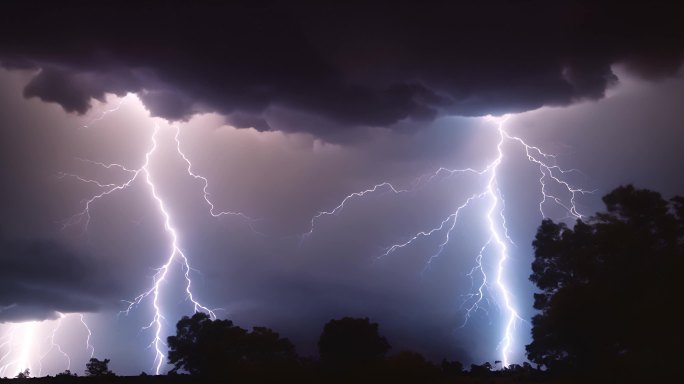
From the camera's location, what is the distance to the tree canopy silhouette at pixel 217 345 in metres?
29.1

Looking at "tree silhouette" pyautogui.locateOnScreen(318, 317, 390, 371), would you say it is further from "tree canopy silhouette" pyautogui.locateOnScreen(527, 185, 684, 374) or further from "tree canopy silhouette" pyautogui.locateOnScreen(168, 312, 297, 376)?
"tree canopy silhouette" pyautogui.locateOnScreen(527, 185, 684, 374)

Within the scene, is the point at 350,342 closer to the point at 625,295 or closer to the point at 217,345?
the point at 217,345

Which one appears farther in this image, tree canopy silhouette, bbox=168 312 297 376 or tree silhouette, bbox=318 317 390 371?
tree canopy silhouette, bbox=168 312 297 376

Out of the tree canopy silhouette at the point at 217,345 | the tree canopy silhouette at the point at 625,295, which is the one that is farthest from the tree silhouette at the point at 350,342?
the tree canopy silhouette at the point at 625,295

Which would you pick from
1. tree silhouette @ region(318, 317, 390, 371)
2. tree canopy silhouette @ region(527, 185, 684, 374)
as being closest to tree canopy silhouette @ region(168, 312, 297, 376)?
tree silhouette @ region(318, 317, 390, 371)

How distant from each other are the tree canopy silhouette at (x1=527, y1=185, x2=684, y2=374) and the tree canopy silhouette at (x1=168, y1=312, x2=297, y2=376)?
16458 mm

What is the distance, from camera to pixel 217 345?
2956cm

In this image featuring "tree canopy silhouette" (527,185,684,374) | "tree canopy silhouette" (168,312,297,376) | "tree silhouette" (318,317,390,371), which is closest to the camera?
"tree canopy silhouette" (527,185,684,374)

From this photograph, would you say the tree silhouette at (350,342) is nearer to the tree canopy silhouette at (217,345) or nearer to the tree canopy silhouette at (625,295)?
the tree canopy silhouette at (217,345)

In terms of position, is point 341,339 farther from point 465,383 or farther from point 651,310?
point 651,310

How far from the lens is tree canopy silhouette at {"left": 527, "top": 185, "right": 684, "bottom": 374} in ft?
47.6

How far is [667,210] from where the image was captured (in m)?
16.8

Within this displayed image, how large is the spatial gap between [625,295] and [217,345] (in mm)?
22374

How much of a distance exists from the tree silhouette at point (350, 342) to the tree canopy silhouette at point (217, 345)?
3145mm
